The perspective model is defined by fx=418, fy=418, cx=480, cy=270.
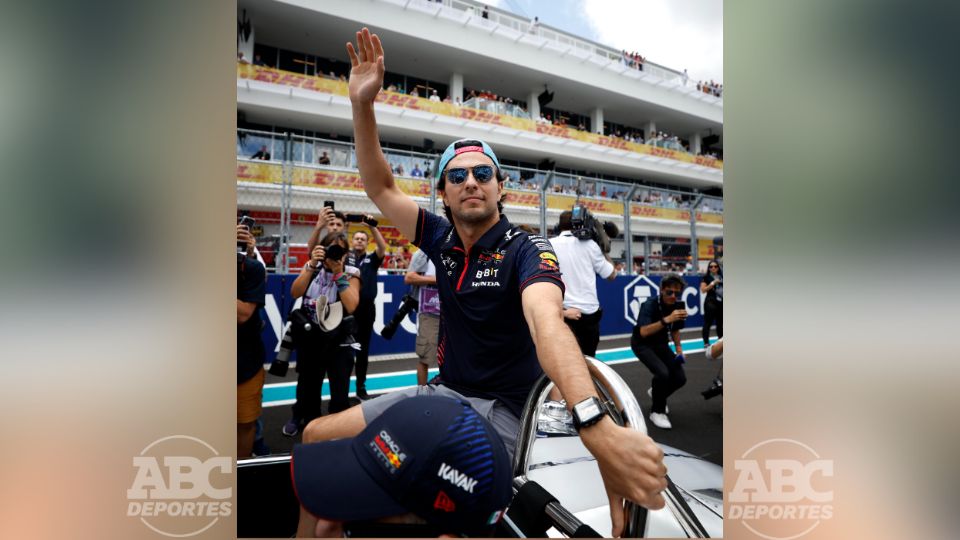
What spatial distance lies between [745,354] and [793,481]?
41 cm

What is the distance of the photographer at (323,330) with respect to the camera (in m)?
2.99

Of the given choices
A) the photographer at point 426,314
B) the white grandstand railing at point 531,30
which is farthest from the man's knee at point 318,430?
the white grandstand railing at point 531,30

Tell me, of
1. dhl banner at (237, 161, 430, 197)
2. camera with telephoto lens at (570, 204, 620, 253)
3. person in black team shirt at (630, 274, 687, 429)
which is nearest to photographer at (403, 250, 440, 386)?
camera with telephoto lens at (570, 204, 620, 253)

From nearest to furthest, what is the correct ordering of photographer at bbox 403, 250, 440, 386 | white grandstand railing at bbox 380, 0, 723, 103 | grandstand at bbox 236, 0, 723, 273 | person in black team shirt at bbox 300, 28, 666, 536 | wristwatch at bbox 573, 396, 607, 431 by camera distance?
wristwatch at bbox 573, 396, 607, 431, person in black team shirt at bbox 300, 28, 666, 536, photographer at bbox 403, 250, 440, 386, grandstand at bbox 236, 0, 723, 273, white grandstand railing at bbox 380, 0, 723, 103

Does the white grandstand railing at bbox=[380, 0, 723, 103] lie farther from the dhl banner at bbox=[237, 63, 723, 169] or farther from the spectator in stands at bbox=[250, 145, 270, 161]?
the spectator in stands at bbox=[250, 145, 270, 161]

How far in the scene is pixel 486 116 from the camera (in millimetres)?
17094

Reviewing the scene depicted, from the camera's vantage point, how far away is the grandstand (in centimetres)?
1109

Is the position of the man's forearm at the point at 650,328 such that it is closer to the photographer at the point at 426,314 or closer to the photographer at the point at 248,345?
the photographer at the point at 426,314

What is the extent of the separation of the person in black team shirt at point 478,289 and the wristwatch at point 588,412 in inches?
5.5

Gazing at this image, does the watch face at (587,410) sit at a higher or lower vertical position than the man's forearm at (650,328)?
higher

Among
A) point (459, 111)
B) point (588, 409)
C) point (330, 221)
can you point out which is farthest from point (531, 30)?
point (588, 409)

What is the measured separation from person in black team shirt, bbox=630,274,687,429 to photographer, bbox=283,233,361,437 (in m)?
2.47

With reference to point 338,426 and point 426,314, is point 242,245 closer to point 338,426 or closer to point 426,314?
point 338,426

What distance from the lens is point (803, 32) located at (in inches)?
52.9
